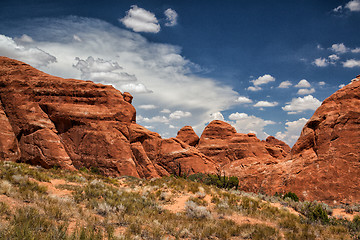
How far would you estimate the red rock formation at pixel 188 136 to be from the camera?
55.5 m

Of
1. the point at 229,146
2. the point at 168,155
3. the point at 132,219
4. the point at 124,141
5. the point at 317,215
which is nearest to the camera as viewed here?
the point at 132,219

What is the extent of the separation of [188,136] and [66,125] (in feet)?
101

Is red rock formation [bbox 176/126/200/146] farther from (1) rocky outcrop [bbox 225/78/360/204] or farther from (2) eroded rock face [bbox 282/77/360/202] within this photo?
(2) eroded rock face [bbox 282/77/360/202]

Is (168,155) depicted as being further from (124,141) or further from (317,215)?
(317,215)

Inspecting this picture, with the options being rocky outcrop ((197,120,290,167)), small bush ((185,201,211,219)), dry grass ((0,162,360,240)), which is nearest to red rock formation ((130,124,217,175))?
rocky outcrop ((197,120,290,167))

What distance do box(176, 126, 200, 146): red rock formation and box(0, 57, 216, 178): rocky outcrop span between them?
20288 mm

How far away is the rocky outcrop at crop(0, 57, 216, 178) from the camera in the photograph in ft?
95.0

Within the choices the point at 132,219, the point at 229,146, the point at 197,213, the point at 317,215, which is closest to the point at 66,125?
the point at 197,213

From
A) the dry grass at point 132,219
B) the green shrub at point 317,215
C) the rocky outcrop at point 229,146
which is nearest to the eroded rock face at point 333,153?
the dry grass at point 132,219

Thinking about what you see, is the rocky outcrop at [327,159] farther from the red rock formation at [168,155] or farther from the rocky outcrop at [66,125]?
the rocky outcrop at [66,125]

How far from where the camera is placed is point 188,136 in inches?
2208

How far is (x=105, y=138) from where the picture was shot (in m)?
31.6

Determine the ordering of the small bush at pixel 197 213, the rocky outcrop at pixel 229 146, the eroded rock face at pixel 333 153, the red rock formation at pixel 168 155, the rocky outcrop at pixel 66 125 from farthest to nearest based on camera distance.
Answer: the rocky outcrop at pixel 229 146 → the red rock formation at pixel 168 155 → the rocky outcrop at pixel 66 125 → the eroded rock face at pixel 333 153 → the small bush at pixel 197 213

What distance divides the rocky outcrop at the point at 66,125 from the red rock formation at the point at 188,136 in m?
20.3
